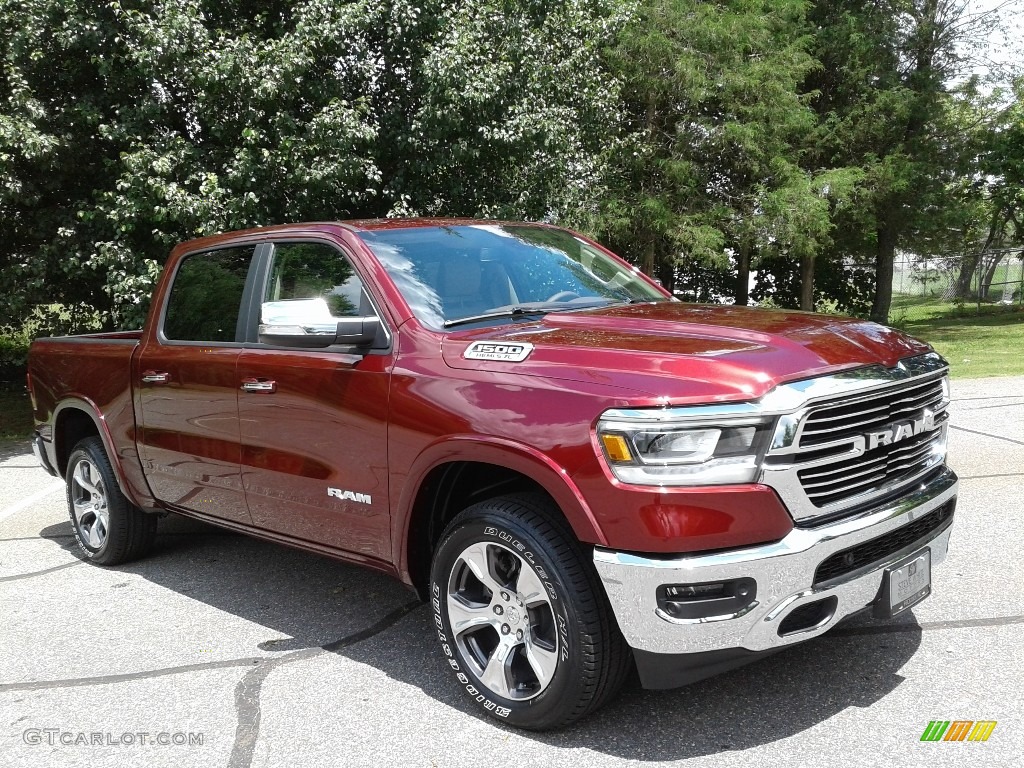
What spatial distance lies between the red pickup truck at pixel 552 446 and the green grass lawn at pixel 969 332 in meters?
6.61

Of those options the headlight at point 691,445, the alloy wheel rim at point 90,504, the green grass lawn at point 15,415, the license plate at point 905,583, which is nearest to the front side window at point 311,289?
the headlight at point 691,445

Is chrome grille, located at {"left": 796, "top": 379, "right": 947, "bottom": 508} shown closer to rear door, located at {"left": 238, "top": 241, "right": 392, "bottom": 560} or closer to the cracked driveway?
the cracked driveway

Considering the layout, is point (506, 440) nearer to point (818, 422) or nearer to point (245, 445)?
point (818, 422)

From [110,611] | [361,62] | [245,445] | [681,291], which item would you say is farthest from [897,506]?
[681,291]

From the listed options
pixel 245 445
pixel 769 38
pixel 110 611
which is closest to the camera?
pixel 245 445

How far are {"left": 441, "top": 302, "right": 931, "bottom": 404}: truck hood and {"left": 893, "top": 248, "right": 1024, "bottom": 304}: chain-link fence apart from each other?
24818 millimetres

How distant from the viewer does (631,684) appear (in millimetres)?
4004

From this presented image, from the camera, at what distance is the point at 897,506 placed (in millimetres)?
3564

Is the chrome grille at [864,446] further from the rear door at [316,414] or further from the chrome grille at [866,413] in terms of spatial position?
the rear door at [316,414]

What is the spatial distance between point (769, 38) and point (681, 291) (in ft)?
25.1

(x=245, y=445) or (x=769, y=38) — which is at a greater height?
(x=769, y=38)

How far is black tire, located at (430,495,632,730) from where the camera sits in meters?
3.39

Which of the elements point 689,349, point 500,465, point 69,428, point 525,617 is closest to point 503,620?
point 525,617

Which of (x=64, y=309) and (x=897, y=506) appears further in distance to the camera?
A: (x=64, y=309)
